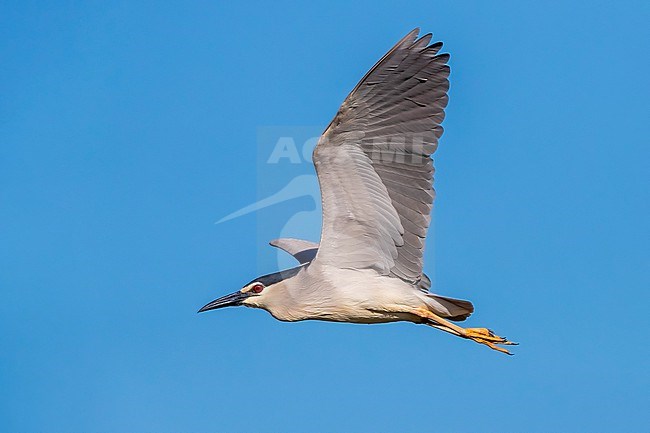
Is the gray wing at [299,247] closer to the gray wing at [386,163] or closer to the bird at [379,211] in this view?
the bird at [379,211]

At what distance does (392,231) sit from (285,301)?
1460 millimetres

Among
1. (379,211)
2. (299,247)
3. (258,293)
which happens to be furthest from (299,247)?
(379,211)

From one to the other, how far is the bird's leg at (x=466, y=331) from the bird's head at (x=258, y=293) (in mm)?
1574

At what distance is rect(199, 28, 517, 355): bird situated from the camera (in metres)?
10.6

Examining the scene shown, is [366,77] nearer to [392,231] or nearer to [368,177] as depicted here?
[368,177]

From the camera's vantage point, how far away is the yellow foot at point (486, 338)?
38.6 feet

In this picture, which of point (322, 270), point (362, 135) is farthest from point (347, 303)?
point (362, 135)

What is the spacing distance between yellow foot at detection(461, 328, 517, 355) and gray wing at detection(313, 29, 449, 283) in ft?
2.99

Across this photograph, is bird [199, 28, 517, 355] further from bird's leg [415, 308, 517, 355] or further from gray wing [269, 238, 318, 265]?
gray wing [269, 238, 318, 265]

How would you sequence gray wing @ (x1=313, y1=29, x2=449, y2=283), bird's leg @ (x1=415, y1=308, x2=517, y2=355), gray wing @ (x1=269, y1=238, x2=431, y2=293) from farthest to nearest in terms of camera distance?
gray wing @ (x1=269, y1=238, x2=431, y2=293) < bird's leg @ (x1=415, y1=308, x2=517, y2=355) < gray wing @ (x1=313, y1=29, x2=449, y2=283)

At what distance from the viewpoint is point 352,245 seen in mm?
11438

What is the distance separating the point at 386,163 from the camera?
10984 mm

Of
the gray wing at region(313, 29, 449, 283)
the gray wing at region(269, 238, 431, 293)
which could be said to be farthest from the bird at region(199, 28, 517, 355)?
the gray wing at region(269, 238, 431, 293)

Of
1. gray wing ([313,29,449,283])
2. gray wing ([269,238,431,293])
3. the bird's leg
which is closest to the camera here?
gray wing ([313,29,449,283])
